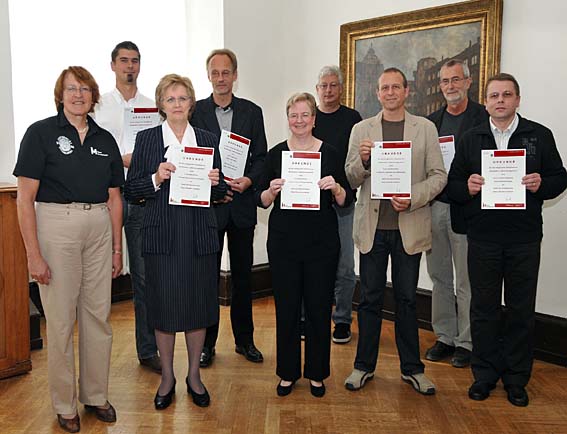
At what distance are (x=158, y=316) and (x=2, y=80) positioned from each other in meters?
2.33

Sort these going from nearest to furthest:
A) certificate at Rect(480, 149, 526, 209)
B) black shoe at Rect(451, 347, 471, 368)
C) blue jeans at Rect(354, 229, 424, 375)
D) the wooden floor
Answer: the wooden floor → certificate at Rect(480, 149, 526, 209) → blue jeans at Rect(354, 229, 424, 375) → black shoe at Rect(451, 347, 471, 368)

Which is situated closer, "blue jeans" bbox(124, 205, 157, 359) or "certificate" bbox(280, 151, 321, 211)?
"certificate" bbox(280, 151, 321, 211)

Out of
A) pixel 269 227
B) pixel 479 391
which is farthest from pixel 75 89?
pixel 479 391

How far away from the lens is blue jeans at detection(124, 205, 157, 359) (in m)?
3.92

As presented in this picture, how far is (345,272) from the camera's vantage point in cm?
477

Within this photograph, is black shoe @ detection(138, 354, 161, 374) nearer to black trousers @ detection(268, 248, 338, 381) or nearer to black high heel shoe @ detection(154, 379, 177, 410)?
black high heel shoe @ detection(154, 379, 177, 410)

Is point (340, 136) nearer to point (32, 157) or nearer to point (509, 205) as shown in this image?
point (509, 205)

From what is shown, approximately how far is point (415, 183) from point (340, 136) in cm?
106

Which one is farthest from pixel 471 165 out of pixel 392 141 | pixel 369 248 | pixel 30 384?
pixel 30 384

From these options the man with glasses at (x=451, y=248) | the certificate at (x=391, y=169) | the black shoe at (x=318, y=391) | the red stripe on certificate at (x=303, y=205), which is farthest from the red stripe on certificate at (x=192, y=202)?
the man with glasses at (x=451, y=248)

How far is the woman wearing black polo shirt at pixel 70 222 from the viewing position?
9.65 feet

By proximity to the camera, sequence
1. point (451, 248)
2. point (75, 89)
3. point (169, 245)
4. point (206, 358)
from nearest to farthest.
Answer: point (75, 89), point (169, 245), point (206, 358), point (451, 248)

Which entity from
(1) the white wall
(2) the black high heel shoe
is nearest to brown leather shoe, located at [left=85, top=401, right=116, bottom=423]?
(2) the black high heel shoe

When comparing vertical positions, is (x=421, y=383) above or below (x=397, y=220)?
below
